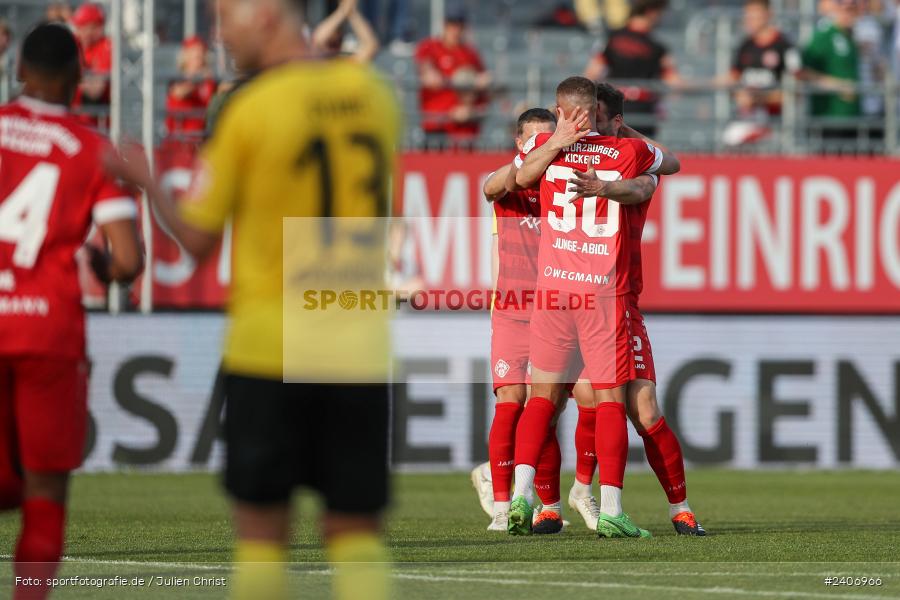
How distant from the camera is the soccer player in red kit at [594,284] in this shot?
862cm

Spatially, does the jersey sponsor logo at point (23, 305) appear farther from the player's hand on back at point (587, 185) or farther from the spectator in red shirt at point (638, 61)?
the spectator in red shirt at point (638, 61)

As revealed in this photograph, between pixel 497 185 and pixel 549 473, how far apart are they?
64.6 inches

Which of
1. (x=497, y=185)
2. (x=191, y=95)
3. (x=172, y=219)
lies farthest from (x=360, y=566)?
(x=191, y=95)

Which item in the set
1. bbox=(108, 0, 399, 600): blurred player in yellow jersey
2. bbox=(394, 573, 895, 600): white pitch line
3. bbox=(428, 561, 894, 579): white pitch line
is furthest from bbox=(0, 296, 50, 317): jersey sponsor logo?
bbox=(428, 561, 894, 579): white pitch line

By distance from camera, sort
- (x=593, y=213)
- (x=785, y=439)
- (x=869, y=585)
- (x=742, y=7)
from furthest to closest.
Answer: (x=742, y=7) → (x=785, y=439) → (x=593, y=213) → (x=869, y=585)

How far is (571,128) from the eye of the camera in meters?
8.42

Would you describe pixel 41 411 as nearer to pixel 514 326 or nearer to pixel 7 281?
pixel 7 281

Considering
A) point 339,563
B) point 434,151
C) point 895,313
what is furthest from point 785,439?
point 339,563

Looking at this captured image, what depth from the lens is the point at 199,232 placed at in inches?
167

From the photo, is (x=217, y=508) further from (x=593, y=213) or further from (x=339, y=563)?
(x=339, y=563)

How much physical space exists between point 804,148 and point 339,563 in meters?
13.8

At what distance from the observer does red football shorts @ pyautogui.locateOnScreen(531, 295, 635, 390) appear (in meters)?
8.61

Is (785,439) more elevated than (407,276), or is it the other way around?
(407,276)

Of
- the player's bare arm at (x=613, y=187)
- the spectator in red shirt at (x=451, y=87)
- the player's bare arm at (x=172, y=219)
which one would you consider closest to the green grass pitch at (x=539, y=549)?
the player's bare arm at (x=613, y=187)
